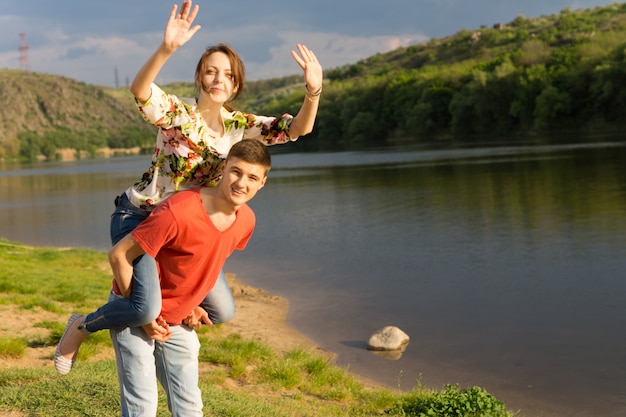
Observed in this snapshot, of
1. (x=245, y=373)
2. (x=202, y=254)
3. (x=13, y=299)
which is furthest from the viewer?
(x=13, y=299)

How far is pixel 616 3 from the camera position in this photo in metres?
145

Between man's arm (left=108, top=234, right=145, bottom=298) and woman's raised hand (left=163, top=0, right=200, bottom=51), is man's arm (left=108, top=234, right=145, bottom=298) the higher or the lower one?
the lower one

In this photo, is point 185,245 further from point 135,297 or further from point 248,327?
point 248,327

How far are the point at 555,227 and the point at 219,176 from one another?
55.3 feet

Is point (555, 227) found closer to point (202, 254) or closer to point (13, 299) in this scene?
point (13, 299)

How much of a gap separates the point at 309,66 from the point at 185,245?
1.43 meters

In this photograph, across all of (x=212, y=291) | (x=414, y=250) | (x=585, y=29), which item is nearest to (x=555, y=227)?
(x=414, y=250)

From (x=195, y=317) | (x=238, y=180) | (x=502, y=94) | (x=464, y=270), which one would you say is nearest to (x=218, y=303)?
(x=195, y=317)

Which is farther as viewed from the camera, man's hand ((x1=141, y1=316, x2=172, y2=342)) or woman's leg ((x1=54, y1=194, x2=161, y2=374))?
man's hand ((x1=141, y1=316, x2=172, y2=342))

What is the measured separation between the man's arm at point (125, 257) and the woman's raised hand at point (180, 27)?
1.12 metres

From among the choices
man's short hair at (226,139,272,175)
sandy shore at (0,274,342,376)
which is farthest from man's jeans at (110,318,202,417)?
sandy shore at (0,274,342,376)

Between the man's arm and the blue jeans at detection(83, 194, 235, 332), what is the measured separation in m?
0.04

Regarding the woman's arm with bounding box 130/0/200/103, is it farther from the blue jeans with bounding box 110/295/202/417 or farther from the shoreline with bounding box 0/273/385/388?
the shoreline with bounding box 0/273/385/388

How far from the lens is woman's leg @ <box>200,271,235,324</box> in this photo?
4.32 m
